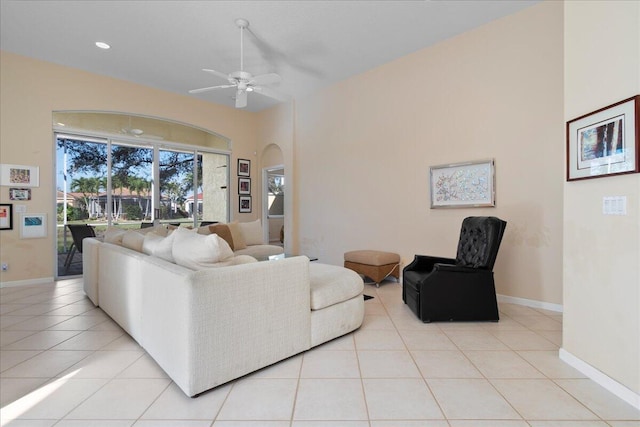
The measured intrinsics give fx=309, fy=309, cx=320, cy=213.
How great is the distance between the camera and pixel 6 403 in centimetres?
171

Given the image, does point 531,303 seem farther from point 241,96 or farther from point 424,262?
point 241,96

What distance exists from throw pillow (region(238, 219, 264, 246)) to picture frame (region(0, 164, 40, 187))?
3.00 metres

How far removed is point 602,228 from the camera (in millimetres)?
1883

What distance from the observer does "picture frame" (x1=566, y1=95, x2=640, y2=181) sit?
1.69 metres

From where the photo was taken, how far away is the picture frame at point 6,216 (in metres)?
4.31

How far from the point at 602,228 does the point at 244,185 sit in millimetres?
6200

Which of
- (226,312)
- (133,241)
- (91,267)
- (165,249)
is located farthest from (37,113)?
(226,312)

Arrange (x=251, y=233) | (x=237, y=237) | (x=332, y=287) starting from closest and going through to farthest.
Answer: (x=332, y=287) → (x=237, y=237) → (x=251, y=233)

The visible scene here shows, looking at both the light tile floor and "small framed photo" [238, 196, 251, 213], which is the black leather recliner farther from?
"small framed photo" [238, 196, 251, 213]

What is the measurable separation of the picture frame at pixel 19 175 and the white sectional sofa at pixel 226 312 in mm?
3106

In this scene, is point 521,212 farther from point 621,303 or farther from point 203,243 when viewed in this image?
point 203,243

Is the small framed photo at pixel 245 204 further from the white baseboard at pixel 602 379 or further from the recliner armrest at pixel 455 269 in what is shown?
the white baseboard at pixel 602 379

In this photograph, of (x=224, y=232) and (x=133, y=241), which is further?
(x=224, y=232)

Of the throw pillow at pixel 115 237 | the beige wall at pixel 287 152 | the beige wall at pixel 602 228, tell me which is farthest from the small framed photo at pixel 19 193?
the beige wall at pixel 602 228
